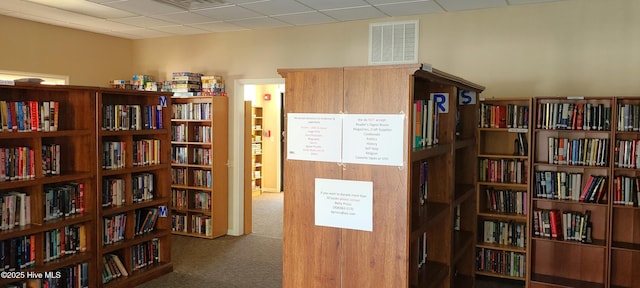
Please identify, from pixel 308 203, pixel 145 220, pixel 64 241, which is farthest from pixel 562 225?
pixel 64 241

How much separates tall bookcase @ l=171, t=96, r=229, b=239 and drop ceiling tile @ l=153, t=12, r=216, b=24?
1022 mm

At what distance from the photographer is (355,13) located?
211 inches

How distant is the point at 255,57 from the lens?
6496mm

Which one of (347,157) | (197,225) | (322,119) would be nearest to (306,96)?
(322,119)

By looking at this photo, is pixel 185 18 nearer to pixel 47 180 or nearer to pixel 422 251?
pixel 47 180

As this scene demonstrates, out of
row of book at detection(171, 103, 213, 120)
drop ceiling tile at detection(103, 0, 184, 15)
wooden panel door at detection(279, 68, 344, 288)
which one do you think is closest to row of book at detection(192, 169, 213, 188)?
row of book at detection(171, 103, 213, 120)

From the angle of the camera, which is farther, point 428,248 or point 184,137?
point 184,137

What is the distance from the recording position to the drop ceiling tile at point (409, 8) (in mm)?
4918

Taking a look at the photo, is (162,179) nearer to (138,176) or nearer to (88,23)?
(138,176)

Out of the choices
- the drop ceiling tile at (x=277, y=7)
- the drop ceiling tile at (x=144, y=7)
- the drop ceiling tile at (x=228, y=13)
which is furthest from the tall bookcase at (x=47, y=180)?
the drop ceiling tile at (x=277, y=7)

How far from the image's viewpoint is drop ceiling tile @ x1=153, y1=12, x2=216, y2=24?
5546 mm

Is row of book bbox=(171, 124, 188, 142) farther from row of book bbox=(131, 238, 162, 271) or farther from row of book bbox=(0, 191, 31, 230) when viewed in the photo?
row of book bbox=(0, 191, 31, 230)

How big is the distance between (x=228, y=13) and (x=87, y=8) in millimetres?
1579

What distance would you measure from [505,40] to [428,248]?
2.87m
